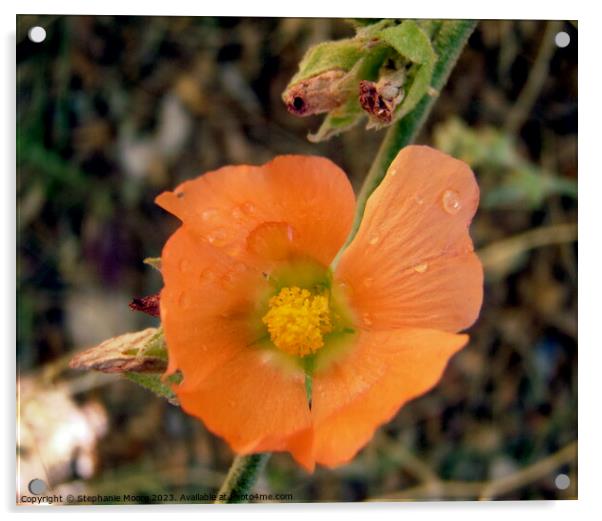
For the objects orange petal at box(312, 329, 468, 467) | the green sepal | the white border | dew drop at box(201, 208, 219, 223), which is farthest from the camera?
the white border

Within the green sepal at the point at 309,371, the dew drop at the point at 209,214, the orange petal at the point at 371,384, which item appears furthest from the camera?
the green sepal at the point at 309,371

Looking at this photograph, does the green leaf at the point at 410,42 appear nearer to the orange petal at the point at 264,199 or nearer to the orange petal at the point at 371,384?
the orange petal at the point at 264,199

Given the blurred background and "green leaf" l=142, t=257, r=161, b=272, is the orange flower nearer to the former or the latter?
"green leaf" l=142, t=257, r=161, b=272

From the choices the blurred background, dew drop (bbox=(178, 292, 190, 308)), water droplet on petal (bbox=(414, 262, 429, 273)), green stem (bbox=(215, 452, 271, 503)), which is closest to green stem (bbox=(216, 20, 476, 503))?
green stem (bbox=(215, 452, 271, 503))

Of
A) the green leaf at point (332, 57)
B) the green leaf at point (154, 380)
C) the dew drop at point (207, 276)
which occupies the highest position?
the green leaf at point (332, 57)

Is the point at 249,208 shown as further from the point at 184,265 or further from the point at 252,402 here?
the point at 252,402
